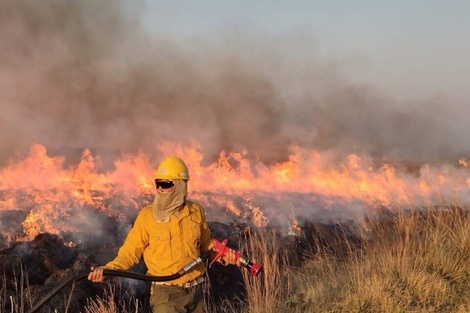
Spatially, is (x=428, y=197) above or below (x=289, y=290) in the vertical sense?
above

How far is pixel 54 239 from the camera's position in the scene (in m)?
10.3

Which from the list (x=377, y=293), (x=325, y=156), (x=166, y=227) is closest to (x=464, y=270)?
(x=377, y=293)

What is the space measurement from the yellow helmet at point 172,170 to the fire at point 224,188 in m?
4.14

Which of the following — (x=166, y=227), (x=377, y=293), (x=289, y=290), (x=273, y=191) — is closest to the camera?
(x=166, y=227)

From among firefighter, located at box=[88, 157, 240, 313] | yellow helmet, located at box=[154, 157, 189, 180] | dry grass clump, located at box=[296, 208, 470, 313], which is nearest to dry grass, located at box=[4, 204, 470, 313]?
dry grass clump, located at box=[296, 208, 470, 313]

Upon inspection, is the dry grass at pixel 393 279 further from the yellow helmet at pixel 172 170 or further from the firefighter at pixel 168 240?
the yellow helmet at pixel 172 170

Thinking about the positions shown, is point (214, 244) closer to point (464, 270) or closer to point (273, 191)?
point (464, 270)

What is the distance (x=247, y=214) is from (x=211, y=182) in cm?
641

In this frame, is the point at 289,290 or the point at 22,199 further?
the point at 22,199

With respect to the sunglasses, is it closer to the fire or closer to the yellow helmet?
the yellow helmet

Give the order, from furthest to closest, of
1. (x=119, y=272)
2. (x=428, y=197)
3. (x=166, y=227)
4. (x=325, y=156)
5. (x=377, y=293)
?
(x=325, y=156), (x=428, y=197), (x=377, y=293), (x=166, y=227), (x=119, y=272)

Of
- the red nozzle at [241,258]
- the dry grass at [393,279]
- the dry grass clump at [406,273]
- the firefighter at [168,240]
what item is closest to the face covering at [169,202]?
the firefighter at [168,240]

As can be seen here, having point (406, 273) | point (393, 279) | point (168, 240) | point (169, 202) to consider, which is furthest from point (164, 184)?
point (406, 273)

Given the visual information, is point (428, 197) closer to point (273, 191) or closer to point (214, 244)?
point (214, 244)
